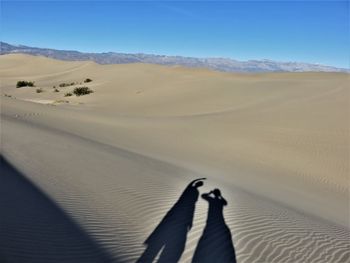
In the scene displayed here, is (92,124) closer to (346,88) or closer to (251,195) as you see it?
(251,195)

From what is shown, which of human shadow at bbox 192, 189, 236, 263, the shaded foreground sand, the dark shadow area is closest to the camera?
the dark shadow area

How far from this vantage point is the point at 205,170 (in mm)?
12047

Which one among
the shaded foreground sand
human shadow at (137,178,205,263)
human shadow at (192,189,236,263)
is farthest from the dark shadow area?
human shadow at (192,189,236,263)

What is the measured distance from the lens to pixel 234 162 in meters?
14.0

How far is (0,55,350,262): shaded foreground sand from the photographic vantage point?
6.45 metres

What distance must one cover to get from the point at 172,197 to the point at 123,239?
2.50 m

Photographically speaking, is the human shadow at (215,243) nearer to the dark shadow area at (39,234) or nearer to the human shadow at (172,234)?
the human shadow at (172,234)

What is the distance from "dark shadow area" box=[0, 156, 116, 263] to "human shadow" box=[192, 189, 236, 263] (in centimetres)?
125

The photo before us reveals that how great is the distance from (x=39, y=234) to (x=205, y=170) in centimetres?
690

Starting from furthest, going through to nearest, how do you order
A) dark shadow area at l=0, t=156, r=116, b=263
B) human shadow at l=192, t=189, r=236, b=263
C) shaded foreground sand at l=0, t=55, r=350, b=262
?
1. shaded foreground sand at l=0, t=55, r=350, b=262
2. human shadow at l=192, t=189, r=236, b=263
3. dark shadow area at l=0, t=156, r=116, b=263

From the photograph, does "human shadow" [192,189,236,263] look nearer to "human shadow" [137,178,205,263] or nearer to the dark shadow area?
"human shadow" [137,178,205,263]

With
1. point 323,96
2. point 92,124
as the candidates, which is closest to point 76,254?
point 92,124

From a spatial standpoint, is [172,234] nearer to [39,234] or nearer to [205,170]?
[39,234]

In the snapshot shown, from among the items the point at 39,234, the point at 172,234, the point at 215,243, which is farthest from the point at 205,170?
the point at 39,234
